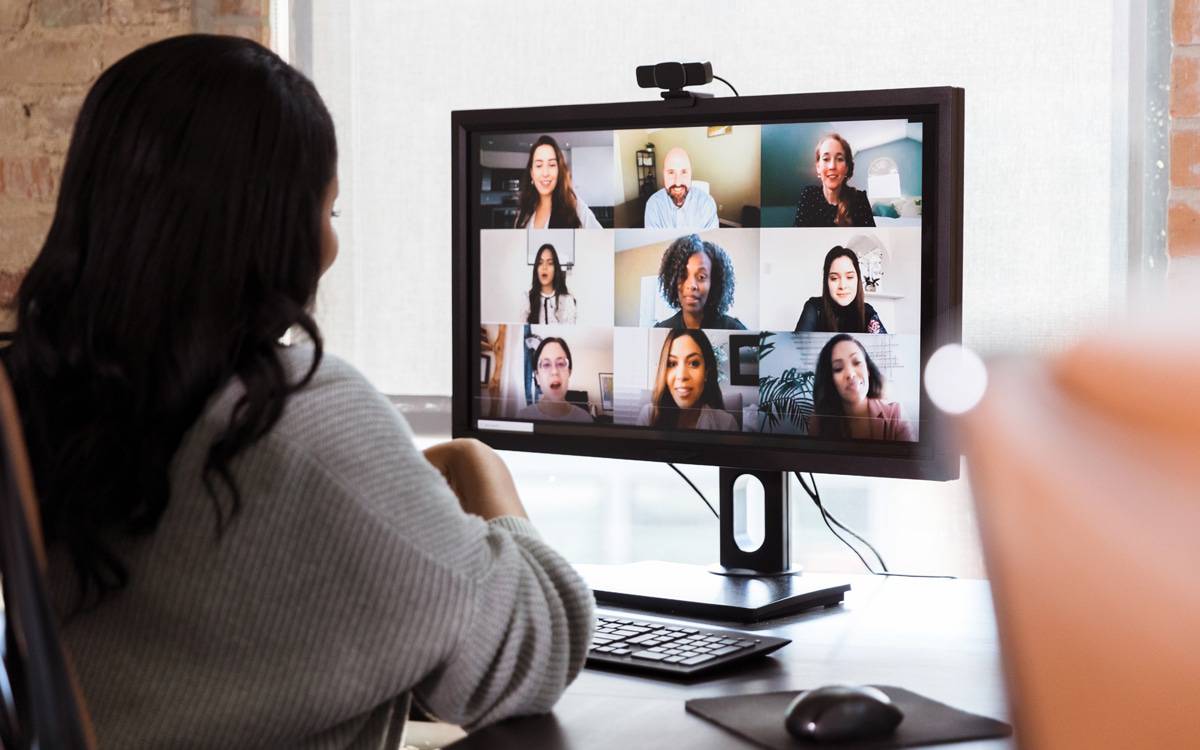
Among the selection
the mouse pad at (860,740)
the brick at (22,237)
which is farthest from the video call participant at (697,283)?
the brick at (22,237)

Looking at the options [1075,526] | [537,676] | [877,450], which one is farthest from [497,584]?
[1075,526]

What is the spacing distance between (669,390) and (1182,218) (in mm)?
728

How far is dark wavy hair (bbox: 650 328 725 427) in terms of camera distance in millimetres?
1328

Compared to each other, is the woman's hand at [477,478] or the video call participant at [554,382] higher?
the video call participant at [554,382]

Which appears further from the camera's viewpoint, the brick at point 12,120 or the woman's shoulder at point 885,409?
the brick at point 12,120

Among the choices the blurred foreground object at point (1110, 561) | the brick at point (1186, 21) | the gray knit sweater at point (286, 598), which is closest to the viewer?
the blurred foreground object at point (1110, 561)

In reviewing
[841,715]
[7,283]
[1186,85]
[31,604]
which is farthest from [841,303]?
[7,283]

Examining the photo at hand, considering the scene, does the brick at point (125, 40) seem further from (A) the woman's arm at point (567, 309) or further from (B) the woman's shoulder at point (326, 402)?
(B) the woman's shoulder at point (326, 402)

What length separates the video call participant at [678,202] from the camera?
1.32m

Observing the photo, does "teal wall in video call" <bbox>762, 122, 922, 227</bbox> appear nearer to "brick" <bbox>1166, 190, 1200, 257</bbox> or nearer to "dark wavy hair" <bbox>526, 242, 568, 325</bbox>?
"dark wavy hair" <bbox>526, 242, 568, 325</bbox>

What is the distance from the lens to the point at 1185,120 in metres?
1.59

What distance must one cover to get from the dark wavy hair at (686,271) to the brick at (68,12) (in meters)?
1.12

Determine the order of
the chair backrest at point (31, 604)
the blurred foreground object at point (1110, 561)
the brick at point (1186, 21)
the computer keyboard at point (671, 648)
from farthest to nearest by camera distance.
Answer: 1. the brick at point (1186, 21)
2. the computer keyboard at point (671, 648)
3. the chair backrest at point (31, 604)
4. the blurred foreground object at point (1110, 561)

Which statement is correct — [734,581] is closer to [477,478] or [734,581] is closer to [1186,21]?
[477,478]
